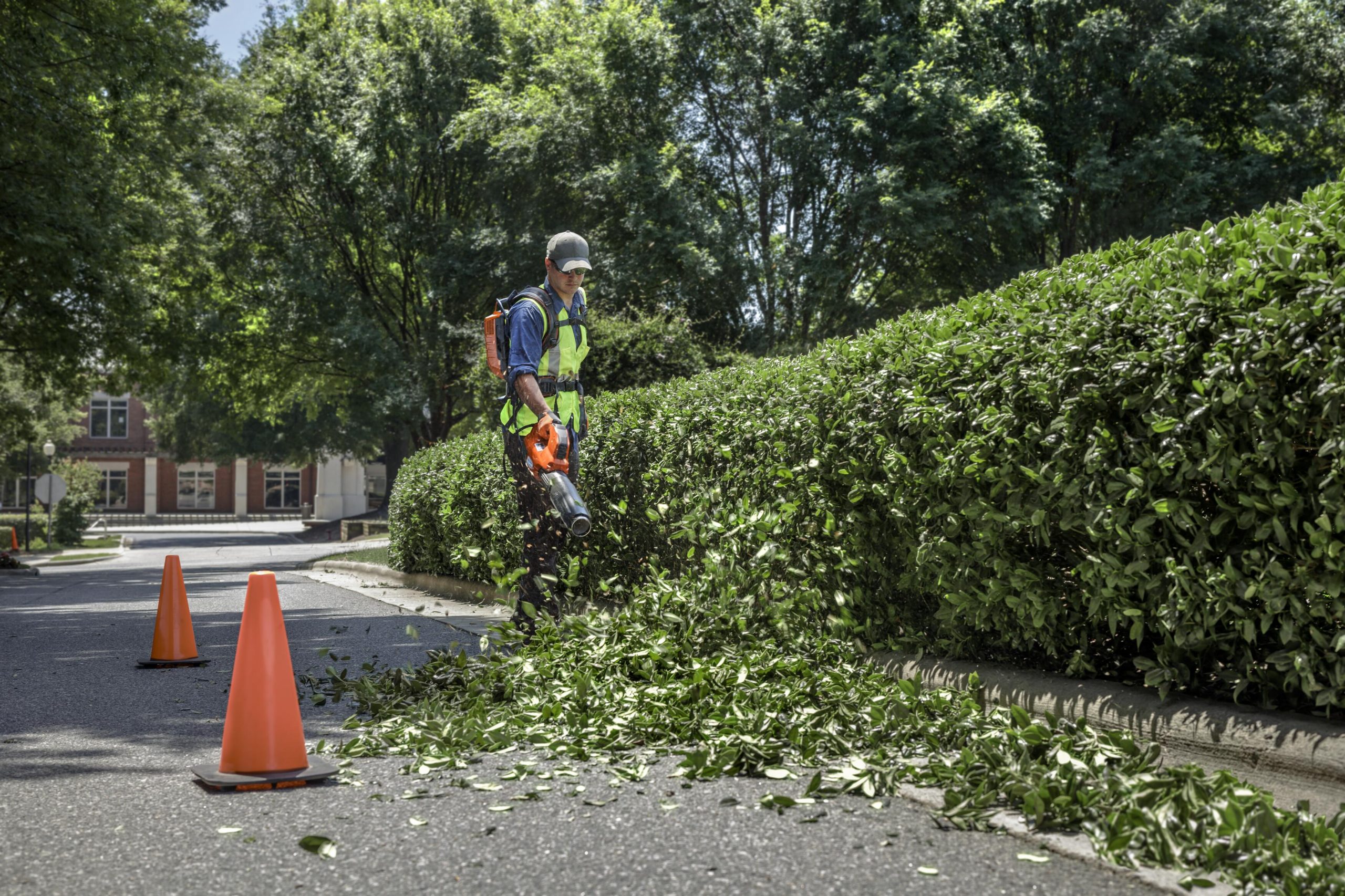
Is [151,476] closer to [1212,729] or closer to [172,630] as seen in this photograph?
[172,630]

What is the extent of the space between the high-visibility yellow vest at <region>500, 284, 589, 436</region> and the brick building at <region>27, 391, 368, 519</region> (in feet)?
220

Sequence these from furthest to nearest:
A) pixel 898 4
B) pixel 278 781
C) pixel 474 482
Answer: pixel 898 4 < pixel 474 482 < pixel 278 781

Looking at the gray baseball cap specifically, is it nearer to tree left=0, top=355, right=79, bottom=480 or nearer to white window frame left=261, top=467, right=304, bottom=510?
tree left=0, top=355, right=79, bottom=480

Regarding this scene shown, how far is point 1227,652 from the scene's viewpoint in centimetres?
384

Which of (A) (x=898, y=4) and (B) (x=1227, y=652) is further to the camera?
(A) (x=898, y=4)

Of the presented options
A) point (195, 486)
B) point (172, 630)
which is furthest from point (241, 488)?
point (172, 630)

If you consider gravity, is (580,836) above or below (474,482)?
below

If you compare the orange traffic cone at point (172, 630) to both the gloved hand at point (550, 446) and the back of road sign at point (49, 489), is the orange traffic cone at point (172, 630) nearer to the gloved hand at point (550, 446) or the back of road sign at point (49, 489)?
the gloved hand at point (550, 446)

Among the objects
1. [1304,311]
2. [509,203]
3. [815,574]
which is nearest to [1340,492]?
[1304,311]

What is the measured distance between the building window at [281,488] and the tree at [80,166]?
57.2m

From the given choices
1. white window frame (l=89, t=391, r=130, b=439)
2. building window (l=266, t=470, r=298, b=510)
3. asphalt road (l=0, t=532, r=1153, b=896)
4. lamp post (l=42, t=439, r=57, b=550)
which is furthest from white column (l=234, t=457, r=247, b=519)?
asphalt road (l=0, t=532, r=1153, b=896)

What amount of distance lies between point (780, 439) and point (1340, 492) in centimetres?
312

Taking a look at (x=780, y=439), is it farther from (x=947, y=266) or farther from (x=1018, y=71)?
(x=1018, y=71)

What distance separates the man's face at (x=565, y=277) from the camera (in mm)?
6957
